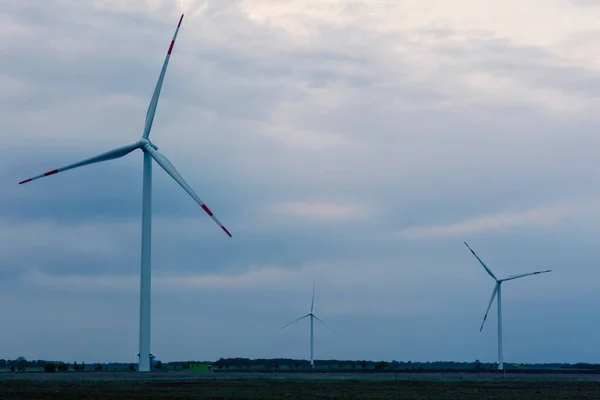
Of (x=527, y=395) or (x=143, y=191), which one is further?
(x=143, y=191)

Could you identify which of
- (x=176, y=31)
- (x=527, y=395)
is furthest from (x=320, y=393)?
(x=176, y=31)

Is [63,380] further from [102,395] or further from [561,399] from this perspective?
[561,399]

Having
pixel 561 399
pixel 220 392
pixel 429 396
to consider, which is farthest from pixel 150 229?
pixel 561 399

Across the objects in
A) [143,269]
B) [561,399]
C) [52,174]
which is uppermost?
[52,174]

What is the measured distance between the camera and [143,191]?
435 ft

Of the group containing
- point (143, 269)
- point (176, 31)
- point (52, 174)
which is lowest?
point (143, 269)

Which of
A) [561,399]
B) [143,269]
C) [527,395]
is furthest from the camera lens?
[143,269]

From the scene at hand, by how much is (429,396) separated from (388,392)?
772 centimetres

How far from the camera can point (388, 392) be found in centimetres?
9712

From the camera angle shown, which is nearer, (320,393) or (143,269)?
(320,393)

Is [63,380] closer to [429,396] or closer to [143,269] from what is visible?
[143,269]

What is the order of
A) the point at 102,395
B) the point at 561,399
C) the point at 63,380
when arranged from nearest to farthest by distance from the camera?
1. the point at 102,395
2. the point at 561,399
3. the point at 63,380

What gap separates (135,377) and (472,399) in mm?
51302

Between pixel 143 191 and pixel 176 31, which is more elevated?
pixel 176 31
